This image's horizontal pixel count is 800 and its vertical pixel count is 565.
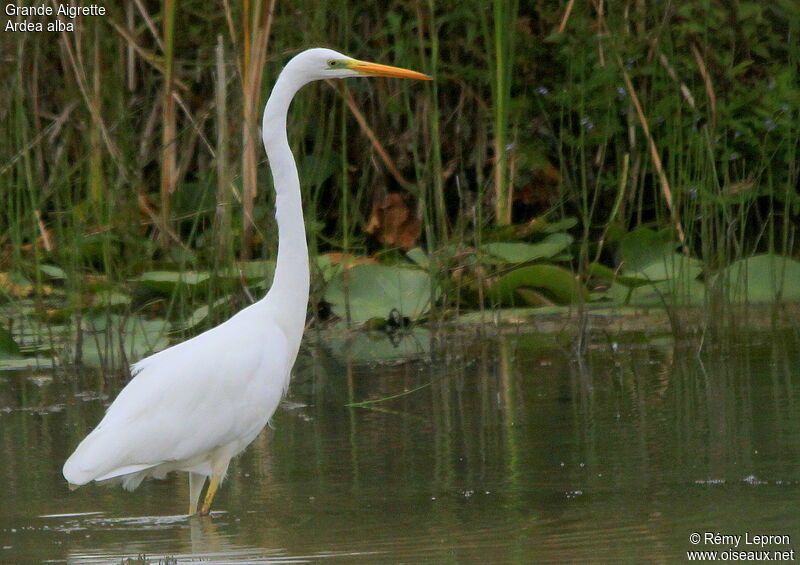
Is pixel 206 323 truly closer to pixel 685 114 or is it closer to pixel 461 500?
pixel 461 500

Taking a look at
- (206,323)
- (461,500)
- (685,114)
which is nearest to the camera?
(461,500)

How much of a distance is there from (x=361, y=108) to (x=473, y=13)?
1055mm

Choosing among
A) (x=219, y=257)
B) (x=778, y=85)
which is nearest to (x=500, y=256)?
(x=219, y=257)

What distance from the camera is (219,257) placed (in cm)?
646

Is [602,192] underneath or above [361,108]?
underneath

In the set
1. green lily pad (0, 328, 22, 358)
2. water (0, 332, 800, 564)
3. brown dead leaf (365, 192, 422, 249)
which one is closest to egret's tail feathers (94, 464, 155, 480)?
water (0, 332, 800, 564)

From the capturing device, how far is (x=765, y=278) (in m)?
6.40

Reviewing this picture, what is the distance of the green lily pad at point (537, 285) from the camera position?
6.46 meters

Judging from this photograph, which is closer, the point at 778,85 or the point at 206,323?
the point at 206,323

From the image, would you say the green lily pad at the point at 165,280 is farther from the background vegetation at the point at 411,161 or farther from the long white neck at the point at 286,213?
the long white neck at the point at 286,213

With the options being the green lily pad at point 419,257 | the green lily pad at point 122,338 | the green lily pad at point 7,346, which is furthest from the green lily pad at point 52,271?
the green lily pad at point 419,257

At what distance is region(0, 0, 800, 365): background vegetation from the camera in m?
6.18

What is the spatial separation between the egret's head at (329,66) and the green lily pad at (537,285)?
85.0 inches

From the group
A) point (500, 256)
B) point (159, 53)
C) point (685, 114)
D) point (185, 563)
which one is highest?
point (159, 53)
